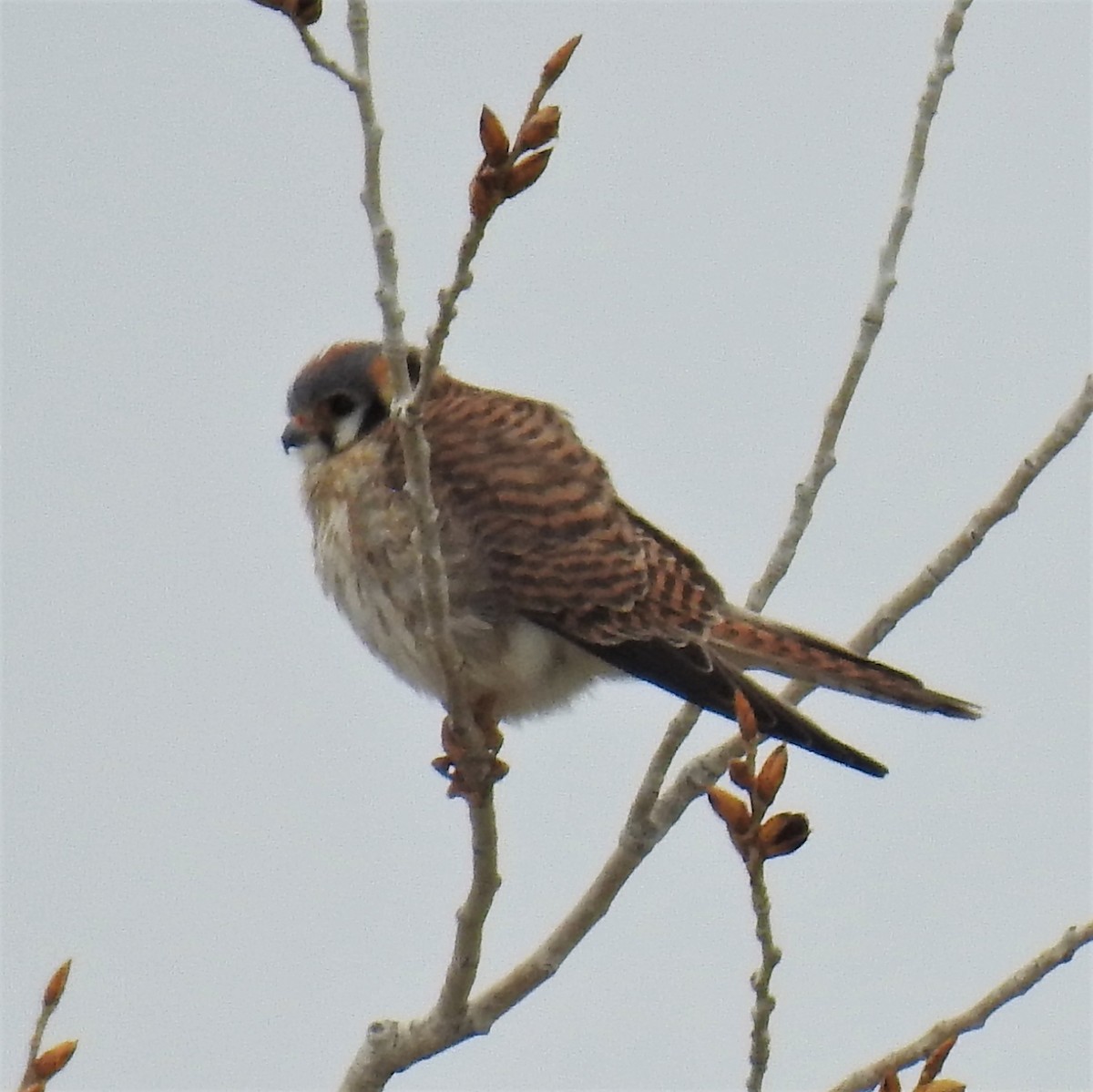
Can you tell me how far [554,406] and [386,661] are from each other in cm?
87

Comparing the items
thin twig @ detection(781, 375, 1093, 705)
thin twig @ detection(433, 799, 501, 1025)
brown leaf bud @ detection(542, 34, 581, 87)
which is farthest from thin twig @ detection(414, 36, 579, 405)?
thin twig @ detection(781, 375, 1093, 705)

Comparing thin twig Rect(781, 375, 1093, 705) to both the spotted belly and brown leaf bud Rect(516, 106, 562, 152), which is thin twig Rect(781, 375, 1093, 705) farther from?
brown leaf bud Rect(516, 106, 562, 152)

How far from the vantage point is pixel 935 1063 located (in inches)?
122

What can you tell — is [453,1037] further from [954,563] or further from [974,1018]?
[954,563]

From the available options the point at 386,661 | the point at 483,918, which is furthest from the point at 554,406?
the point at 483,918

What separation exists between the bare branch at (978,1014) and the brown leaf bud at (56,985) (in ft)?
4.27

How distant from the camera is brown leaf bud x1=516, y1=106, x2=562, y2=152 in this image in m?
2.88

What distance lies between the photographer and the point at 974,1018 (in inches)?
135

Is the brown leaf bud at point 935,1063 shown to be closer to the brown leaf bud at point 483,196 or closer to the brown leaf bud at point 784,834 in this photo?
the brown leaf bud at point 784,834

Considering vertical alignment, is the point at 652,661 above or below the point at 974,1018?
above

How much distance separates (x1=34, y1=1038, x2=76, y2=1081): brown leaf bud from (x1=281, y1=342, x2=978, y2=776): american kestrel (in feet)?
5.07

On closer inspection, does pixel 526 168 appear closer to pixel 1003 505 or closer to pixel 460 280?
pixel 460 280

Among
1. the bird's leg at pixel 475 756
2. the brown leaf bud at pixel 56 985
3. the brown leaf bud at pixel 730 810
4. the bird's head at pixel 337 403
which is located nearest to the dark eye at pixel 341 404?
the bird's head at pixel 337 403

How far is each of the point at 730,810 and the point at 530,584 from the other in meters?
1.85
